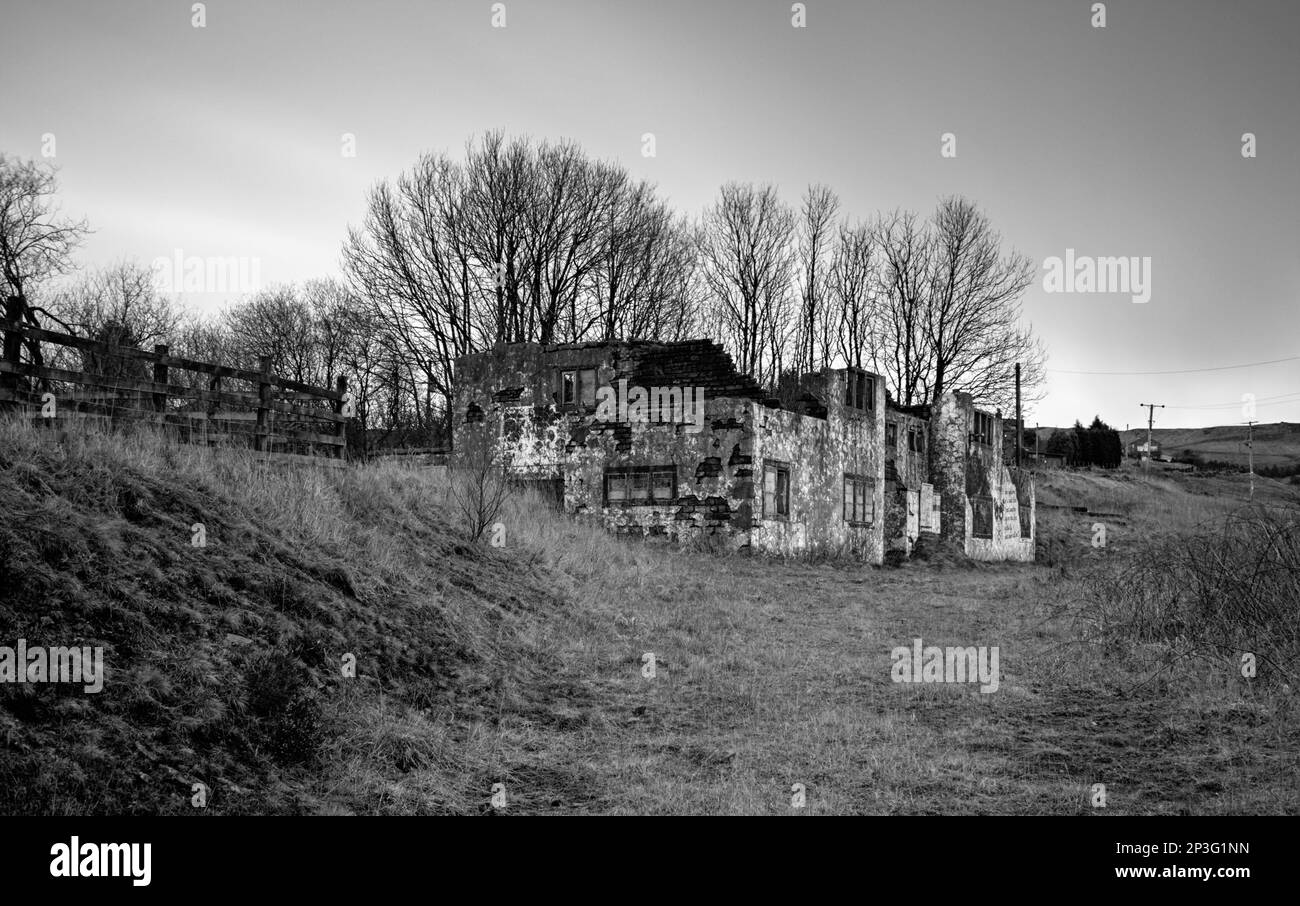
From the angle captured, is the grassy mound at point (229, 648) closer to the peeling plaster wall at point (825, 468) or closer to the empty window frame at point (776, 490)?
the empty window frame at point (776, 490)

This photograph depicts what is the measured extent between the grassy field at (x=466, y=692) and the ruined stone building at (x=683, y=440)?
915 centimetres

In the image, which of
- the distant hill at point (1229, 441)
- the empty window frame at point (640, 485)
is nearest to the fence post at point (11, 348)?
the empty window frame at point (640, 485)

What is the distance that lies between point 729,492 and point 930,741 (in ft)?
50.2

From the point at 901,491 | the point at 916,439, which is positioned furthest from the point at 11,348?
the point at 916,439

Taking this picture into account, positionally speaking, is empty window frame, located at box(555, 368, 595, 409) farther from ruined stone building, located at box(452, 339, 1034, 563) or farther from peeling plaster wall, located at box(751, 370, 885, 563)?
peeling plaster wall, located at box(751, 370, 885, 563)

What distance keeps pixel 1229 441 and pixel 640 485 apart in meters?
128

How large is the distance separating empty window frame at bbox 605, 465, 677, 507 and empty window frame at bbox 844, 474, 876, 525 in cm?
649

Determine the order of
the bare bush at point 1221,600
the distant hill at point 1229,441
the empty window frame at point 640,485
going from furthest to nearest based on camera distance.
Result: 1. the distant hill at point 1229,441
2. the empty window frame at point 640,485
3. the bare bush at point 1221,600

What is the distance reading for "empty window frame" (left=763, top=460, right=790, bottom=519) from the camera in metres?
23.7

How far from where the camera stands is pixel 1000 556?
3584 cm

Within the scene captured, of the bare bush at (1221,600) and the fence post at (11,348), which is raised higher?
the fence post at (11,348)

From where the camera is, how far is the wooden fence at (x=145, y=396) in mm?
11492
